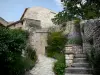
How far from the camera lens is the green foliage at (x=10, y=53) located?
979 centimetres

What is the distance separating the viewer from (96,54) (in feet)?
31.3

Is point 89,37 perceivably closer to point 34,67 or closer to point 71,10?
point 34,67

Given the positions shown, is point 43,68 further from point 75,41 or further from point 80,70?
point 75,41

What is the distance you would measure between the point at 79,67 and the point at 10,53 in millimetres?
4088

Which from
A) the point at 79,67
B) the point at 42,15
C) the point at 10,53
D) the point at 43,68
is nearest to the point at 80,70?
the point at 79,67

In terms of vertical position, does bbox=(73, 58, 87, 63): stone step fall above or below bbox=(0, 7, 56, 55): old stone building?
below

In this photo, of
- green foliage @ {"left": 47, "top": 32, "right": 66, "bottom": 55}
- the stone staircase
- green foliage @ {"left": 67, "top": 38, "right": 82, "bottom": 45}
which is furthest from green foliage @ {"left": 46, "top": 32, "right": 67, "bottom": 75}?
the stone staircase

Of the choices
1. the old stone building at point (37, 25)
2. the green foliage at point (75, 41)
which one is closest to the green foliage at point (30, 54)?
the old stone building at point (37, 25)

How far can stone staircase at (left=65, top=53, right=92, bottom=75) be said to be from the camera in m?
10.8

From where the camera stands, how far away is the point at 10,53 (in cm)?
1000

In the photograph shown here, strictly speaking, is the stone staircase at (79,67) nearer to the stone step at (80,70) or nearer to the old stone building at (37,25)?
the stone step at (80,70)

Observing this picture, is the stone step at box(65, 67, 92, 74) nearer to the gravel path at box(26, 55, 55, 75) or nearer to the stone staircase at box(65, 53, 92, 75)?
the stone staircase at box(65, 53, 92, 75)

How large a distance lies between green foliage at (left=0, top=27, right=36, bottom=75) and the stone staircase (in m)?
2.81

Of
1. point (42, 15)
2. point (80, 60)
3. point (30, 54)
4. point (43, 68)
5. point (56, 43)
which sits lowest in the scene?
point (43, 68)
